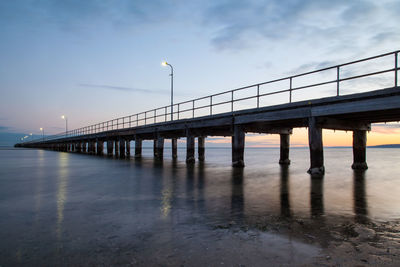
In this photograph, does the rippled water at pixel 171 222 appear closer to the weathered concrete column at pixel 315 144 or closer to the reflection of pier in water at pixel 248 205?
the reflection of pier in water at pixel 248 205

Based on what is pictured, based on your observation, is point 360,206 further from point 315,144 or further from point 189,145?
point 189,145

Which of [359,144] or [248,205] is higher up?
[359,144]

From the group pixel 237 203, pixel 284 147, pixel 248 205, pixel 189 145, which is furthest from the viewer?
pixel 189 145

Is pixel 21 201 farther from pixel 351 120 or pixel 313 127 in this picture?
pixel 351 120

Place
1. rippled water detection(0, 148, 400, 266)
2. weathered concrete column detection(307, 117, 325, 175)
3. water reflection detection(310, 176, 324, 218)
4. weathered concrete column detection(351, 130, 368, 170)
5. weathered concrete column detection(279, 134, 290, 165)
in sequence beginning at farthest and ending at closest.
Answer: weathered concrete column detection(279, 134, 290, 165) < weathered concrete column detection(351, 130, 368, 170) < weathered concrete column detection(307, 117, 325, 175) < water reflection detection(310, 176, 324, 218) < rippled water detection(0, 148, 400, 266)

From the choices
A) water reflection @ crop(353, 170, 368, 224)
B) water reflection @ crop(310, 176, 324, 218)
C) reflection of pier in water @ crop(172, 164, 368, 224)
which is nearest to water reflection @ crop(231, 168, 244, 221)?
reflection of pier in water @ crop(172, 164, 368, 224)

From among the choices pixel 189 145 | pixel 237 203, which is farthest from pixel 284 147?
pixel 237 203

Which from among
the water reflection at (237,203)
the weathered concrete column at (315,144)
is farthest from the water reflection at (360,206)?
the weathered concrete column at (315,144)

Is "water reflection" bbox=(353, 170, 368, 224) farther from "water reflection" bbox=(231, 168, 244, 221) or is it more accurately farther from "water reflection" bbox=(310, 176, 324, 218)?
"water reflection" bbox=(231, 168, 244, 221)

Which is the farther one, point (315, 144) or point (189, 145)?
point (189, 145)

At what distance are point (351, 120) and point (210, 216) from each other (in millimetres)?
14007

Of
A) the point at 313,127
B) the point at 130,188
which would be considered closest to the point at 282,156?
the point at 313,127

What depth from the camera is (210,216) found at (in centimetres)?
622

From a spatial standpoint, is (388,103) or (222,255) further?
(388,103)
